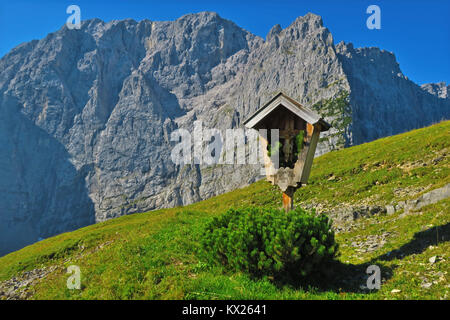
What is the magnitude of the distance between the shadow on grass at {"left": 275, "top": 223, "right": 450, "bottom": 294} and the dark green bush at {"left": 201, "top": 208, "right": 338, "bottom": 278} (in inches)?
19.3

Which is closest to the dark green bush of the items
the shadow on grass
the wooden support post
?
the shadow on grass

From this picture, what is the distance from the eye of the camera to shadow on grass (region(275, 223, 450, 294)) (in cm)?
999

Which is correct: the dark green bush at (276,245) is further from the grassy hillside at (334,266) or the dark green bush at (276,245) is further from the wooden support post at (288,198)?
the wooden support post at (288,198)

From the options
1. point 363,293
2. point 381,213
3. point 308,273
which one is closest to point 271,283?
point 308,273

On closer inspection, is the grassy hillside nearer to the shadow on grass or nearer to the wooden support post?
the shadow on grass

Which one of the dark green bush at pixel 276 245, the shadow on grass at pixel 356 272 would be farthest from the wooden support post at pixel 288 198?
the shadow on grass at pixel 356 272

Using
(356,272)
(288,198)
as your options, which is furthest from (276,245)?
(356,272)

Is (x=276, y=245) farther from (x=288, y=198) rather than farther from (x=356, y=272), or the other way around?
(x=356, y=272)

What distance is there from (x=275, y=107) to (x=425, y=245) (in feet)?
26.7

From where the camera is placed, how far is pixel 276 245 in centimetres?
902

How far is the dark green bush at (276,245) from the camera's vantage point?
912cm
